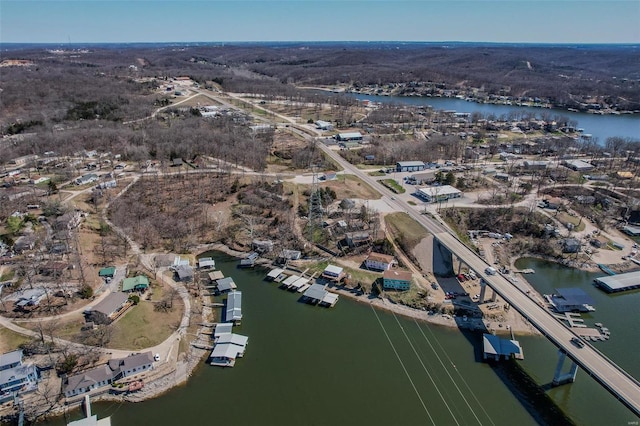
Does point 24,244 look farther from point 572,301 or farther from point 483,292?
point 572,301

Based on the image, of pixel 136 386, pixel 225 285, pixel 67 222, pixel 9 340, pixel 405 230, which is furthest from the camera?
pixel 405 230

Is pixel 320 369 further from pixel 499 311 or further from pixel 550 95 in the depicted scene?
pixel 550 95

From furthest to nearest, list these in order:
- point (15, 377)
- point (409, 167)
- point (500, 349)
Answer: point (409, 167)
point (500, 349)
point (15, 377)

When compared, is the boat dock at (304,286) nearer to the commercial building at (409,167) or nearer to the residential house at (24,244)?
the residential house at (24,244)

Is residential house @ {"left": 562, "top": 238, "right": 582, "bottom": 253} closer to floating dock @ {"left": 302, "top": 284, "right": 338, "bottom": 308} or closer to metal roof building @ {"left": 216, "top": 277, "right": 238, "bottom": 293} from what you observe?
floating dock @ {"left": 302, "top": 284, "right": 338, "bottom": 308}

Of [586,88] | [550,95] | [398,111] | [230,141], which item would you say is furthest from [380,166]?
[586,88]

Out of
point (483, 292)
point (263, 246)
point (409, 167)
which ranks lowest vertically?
point (483, 292)

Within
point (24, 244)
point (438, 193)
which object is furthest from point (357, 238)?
point (24, 244)
